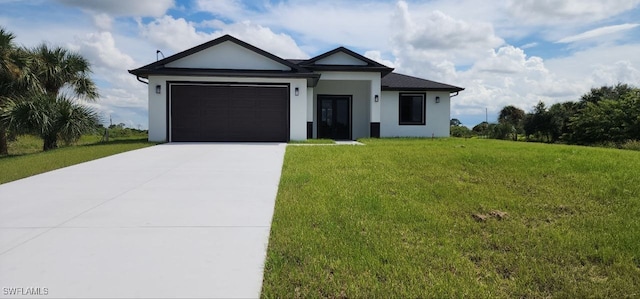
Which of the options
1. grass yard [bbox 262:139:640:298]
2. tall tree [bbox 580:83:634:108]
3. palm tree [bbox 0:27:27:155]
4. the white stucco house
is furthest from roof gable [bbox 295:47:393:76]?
tall tree [bbox 580:83:634:108]

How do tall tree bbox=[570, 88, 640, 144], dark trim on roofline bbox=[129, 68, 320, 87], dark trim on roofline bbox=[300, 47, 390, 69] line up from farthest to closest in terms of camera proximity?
tall tree bbox=[570, 88, 640, 144] → dark trim on roofline bbox=[300, 47, 390, 69] → dark trim on roofline bbox=[129, 68, 320, 87]

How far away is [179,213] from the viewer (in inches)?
199

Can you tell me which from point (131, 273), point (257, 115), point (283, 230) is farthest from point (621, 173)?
point (257, 115)

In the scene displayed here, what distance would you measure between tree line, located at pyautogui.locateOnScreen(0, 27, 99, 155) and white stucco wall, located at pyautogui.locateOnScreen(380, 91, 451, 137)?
1231 centimetres

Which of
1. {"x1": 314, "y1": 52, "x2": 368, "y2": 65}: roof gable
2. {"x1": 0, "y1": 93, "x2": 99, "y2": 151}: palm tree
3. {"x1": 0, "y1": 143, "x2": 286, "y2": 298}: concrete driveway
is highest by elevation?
{"x1": 314, "y1": 52, "x2": 368, "y2": 65}: roof gable

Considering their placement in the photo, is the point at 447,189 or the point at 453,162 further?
the point at 453,162

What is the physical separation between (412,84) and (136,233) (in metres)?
17.1

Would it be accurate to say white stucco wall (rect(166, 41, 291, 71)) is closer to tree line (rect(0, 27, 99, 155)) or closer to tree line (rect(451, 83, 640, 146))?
tree line (rect(0, 27, 99, 155))

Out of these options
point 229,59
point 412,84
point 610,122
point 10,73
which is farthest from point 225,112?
point 610,122

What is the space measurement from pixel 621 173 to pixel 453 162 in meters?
2.78

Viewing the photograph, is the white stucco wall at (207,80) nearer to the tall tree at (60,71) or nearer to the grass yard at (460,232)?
the tall tree at (60,71)

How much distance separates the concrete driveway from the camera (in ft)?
10.3

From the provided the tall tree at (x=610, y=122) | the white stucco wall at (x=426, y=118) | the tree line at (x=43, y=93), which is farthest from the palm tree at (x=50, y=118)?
the tall tree at (x=610, y=122)

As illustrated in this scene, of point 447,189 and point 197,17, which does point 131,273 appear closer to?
point 447,189
